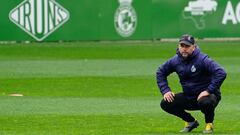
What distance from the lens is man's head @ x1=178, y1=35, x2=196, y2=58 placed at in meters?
13.0

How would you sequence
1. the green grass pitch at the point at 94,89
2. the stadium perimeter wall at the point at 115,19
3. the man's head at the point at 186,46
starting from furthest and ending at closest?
the stadium perimeter wall at the point at 115,19, the green grass pitch at the point at 94,89, the man's head at the point at 186,46

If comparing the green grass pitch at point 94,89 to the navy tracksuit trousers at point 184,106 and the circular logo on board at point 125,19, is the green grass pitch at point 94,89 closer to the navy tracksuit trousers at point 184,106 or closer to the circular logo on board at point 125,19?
the navy tracksuit trousers at point 184,106

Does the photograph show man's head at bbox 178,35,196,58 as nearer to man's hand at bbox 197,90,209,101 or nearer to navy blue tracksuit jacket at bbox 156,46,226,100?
navy blue tracksuit jacket at bbox 156,46,226,100

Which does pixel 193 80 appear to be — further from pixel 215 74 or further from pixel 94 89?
pixel 94 89

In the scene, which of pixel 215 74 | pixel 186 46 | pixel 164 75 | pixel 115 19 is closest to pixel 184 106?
pixel 164 75

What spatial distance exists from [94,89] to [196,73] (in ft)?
26.7

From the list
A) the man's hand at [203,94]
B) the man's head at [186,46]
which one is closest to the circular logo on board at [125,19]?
the man's hand at [203,94]

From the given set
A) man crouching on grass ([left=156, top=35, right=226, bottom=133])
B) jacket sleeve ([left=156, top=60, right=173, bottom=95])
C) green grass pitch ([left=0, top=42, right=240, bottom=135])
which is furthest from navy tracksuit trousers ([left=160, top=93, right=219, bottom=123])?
green grass pitch ([left=0, top=42, right=240, bottom=135])

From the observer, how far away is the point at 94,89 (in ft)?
69.8

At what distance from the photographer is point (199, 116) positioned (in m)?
16.2

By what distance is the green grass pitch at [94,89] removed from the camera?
14633mm

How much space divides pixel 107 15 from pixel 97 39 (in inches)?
39.7

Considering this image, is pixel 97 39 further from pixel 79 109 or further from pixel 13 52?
pixel 79 109

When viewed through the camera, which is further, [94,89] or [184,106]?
[94,89]
